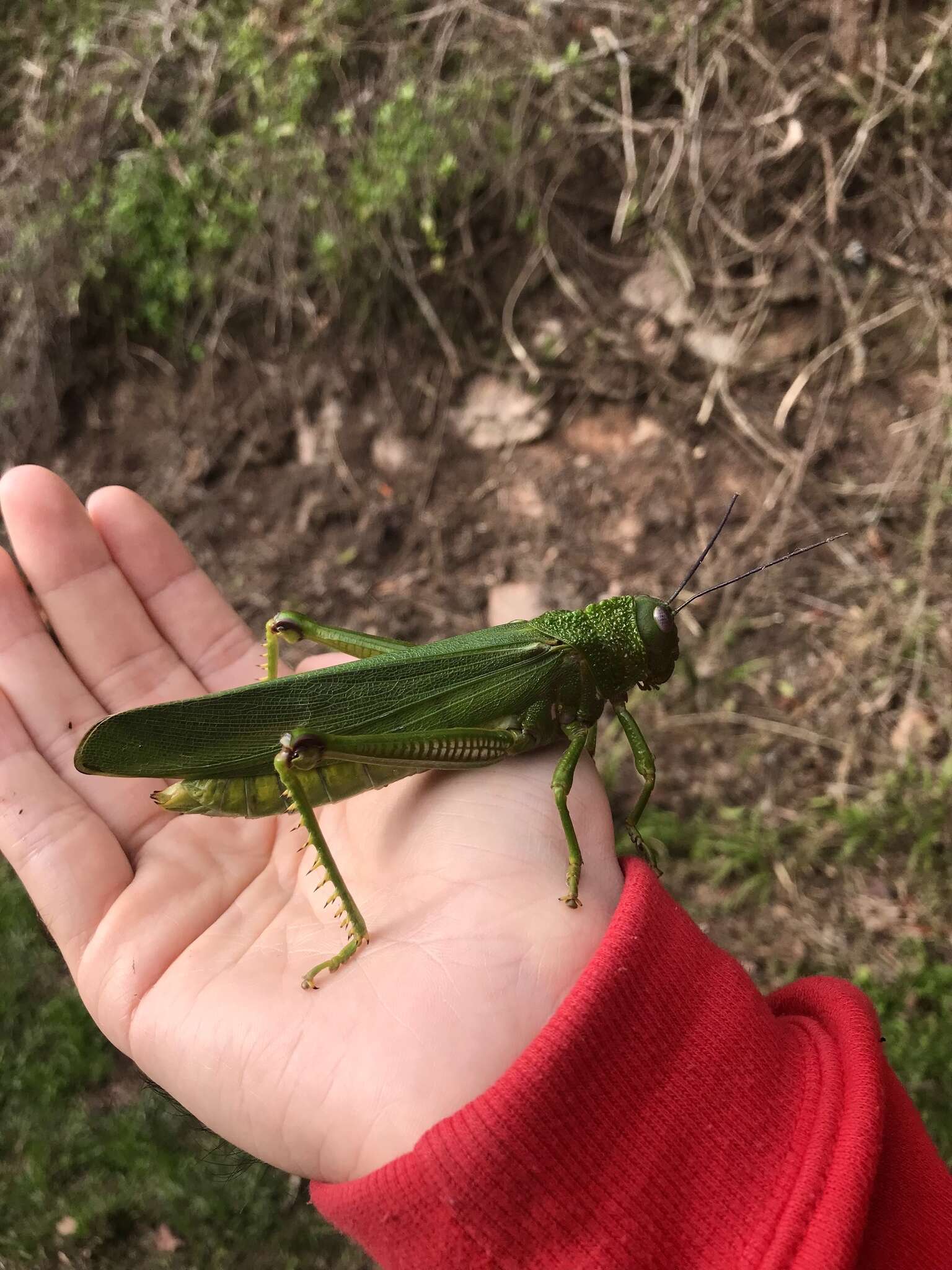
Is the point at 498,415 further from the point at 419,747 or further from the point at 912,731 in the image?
the point at 419,747

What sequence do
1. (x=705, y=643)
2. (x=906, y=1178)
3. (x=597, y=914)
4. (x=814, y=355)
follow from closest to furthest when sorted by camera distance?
(x=906, y=1178), (x=597, y=914), (x=705, y=643), (x=814, y=355)

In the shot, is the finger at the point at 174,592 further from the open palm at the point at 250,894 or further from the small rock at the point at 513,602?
the small rock at the point at 513,602

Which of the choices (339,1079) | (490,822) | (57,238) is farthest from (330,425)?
(339,1079)

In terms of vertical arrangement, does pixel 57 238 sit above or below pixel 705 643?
above

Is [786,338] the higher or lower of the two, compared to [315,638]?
lower

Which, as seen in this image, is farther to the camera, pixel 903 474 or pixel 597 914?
pixel 903 474

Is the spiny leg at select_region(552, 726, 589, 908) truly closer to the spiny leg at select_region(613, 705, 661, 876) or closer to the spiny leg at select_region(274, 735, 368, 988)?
the spiny leg at select_region(613, 705, 661, 876)

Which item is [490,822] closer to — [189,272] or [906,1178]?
[906,1178]

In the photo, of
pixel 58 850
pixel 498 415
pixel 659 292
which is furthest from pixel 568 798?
pixel 659 292
